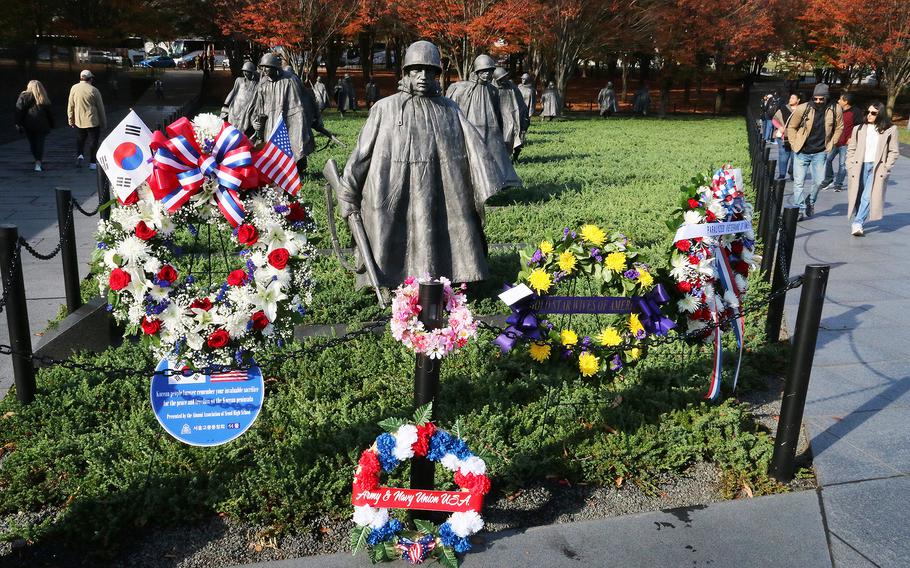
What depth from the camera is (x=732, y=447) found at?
15.1 ft

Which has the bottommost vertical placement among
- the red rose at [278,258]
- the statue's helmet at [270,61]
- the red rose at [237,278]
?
the red rose at [237,278]

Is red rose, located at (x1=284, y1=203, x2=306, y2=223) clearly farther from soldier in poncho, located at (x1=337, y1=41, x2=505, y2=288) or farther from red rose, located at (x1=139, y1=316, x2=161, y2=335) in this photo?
soldier in poncho, located at (x1=337, y1=41, x2=505, y2=288)

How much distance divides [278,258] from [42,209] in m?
8.88

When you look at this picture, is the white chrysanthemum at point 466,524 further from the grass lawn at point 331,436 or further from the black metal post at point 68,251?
the black metal post at point 68,251

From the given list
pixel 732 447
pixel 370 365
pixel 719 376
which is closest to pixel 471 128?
pixel 370 365

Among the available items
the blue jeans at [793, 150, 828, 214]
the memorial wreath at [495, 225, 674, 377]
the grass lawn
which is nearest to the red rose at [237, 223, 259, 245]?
the grass lawn

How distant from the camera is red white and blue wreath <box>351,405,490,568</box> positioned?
11.8 ft

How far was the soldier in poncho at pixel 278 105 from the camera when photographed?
40.0 feet

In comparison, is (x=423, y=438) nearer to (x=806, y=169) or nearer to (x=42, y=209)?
(x=42, y=209)

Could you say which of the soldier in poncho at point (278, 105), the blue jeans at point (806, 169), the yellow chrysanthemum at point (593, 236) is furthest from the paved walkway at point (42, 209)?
the blue jeans at point (806, 169)

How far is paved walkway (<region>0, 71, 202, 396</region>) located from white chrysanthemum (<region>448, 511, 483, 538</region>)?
3.22 metres

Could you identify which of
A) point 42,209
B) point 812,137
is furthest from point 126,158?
point 812,137

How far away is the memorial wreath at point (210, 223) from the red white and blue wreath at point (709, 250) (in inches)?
98.3

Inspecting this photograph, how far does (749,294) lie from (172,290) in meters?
5.15
